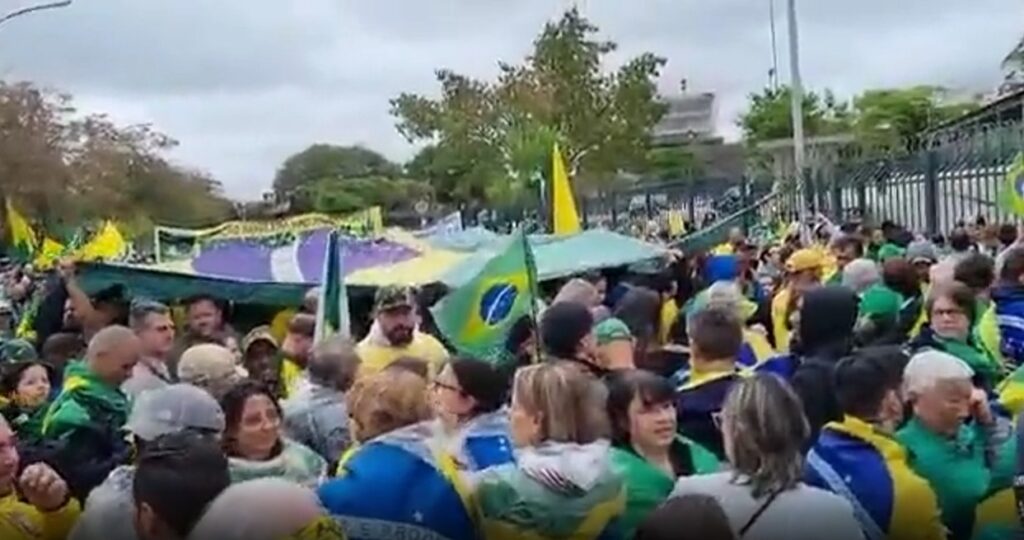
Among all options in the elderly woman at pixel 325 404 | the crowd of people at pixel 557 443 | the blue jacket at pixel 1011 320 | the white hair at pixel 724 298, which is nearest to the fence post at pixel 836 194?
the white hair at pixel 724 298

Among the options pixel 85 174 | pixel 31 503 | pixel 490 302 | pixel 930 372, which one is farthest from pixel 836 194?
pixel 85 174

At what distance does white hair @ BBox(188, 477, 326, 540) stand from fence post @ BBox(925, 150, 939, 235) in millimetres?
15324

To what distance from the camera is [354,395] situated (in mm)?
Result: 5336

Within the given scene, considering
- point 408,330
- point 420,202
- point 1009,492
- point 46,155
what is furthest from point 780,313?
point 46,155

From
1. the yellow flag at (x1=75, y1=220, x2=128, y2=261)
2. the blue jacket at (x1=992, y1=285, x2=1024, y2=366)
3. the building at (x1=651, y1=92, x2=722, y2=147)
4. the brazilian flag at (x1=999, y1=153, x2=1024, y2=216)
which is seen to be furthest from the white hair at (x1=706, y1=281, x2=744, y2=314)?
the building at (x1=651, y1=92, x2=722, y2=147)

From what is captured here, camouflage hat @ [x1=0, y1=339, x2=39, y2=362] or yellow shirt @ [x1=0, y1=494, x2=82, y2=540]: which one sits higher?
camouflage hat @ [x1=0, y1=339, x2=39, y2=362]

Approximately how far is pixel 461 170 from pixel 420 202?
276 inches

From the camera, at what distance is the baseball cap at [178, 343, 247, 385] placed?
21.1 feet

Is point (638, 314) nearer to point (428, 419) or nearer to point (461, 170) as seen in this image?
point (428, 419)

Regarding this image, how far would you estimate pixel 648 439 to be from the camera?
519 cm

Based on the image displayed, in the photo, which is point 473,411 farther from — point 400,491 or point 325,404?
point 325,404

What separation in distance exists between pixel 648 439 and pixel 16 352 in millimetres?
4229

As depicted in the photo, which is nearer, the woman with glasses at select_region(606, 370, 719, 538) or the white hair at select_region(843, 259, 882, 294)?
the woman with glasses at select_region(606, 370, 719, 538)

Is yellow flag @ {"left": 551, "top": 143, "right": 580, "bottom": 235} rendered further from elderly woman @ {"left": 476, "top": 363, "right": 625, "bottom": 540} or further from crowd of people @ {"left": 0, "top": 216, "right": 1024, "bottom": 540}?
elderly woman @ {"left": 476, "top": 363, "right": 625, "bottom": 540}
